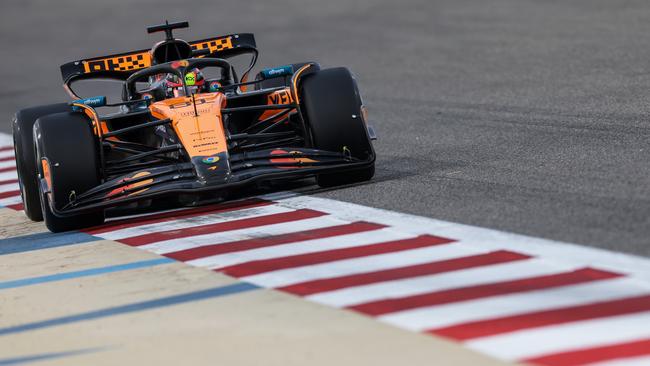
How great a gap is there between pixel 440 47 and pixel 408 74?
2540 mm

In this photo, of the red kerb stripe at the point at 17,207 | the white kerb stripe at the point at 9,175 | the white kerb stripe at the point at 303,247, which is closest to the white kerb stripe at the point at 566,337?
the white kerb stripe at the point at 303,247

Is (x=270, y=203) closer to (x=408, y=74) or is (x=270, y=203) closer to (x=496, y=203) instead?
(x=496, y=203)

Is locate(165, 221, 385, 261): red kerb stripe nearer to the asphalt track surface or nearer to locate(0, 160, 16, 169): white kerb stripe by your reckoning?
the asphalt track surface

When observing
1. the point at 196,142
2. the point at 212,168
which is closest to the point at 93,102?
Answer: the point at 196,142

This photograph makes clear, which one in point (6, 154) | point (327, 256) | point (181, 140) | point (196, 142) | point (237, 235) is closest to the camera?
point (327, 256)

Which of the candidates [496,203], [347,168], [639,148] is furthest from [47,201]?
[639,148]

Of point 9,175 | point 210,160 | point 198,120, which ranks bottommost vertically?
point 9,175

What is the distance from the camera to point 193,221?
9.84 meters

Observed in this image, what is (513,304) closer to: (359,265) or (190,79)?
(359,265)

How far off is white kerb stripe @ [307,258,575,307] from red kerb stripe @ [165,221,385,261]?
156 cm

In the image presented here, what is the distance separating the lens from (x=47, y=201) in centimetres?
984

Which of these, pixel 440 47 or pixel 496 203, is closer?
pixel 496 203

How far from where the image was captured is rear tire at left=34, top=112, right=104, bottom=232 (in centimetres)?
966

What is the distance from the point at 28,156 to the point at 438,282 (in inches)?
180
